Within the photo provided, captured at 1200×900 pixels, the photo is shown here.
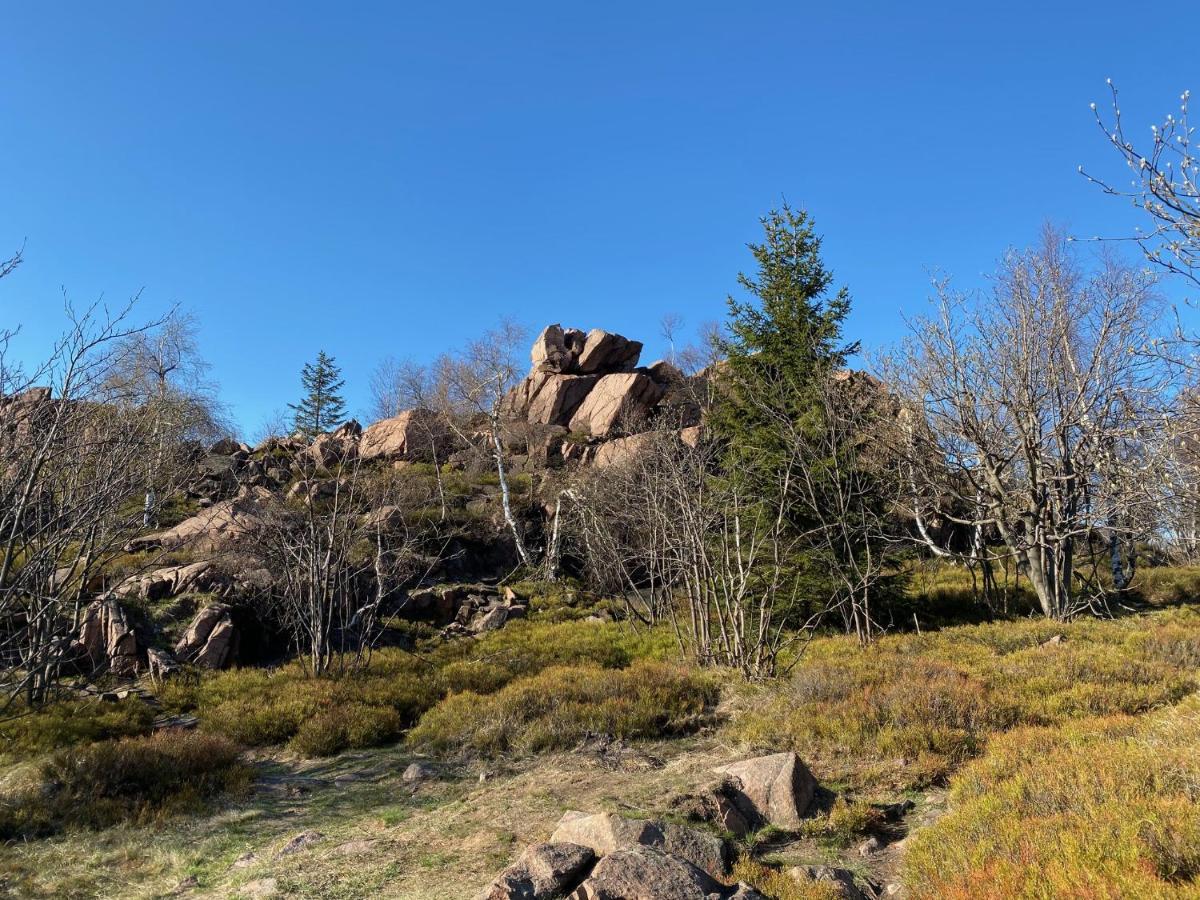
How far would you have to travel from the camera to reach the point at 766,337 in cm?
1576

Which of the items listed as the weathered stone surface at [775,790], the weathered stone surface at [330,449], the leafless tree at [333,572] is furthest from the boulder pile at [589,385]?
the weathered stone surface at [775,790]

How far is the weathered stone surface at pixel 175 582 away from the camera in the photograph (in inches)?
595

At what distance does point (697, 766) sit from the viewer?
7.05 meters

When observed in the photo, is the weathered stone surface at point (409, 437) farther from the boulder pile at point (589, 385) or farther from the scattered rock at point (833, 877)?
the scattered rock at point (833, 877)

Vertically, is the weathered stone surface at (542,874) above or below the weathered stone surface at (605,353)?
below

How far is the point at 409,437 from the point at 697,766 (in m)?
30.5

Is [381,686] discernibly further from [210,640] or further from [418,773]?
[210,640]

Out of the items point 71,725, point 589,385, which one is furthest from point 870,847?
point 589,385

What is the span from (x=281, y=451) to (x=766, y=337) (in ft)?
91.5

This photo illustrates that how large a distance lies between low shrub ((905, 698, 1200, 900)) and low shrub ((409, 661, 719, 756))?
3.87m

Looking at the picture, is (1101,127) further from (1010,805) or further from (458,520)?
(458,520)

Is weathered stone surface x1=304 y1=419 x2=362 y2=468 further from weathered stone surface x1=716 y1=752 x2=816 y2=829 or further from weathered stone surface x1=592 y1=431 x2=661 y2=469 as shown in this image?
weathered stone surface x1=716 y1=752 x2=816 y2=829

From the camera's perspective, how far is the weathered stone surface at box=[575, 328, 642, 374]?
41438mm

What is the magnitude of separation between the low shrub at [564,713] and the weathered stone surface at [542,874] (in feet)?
12.5
